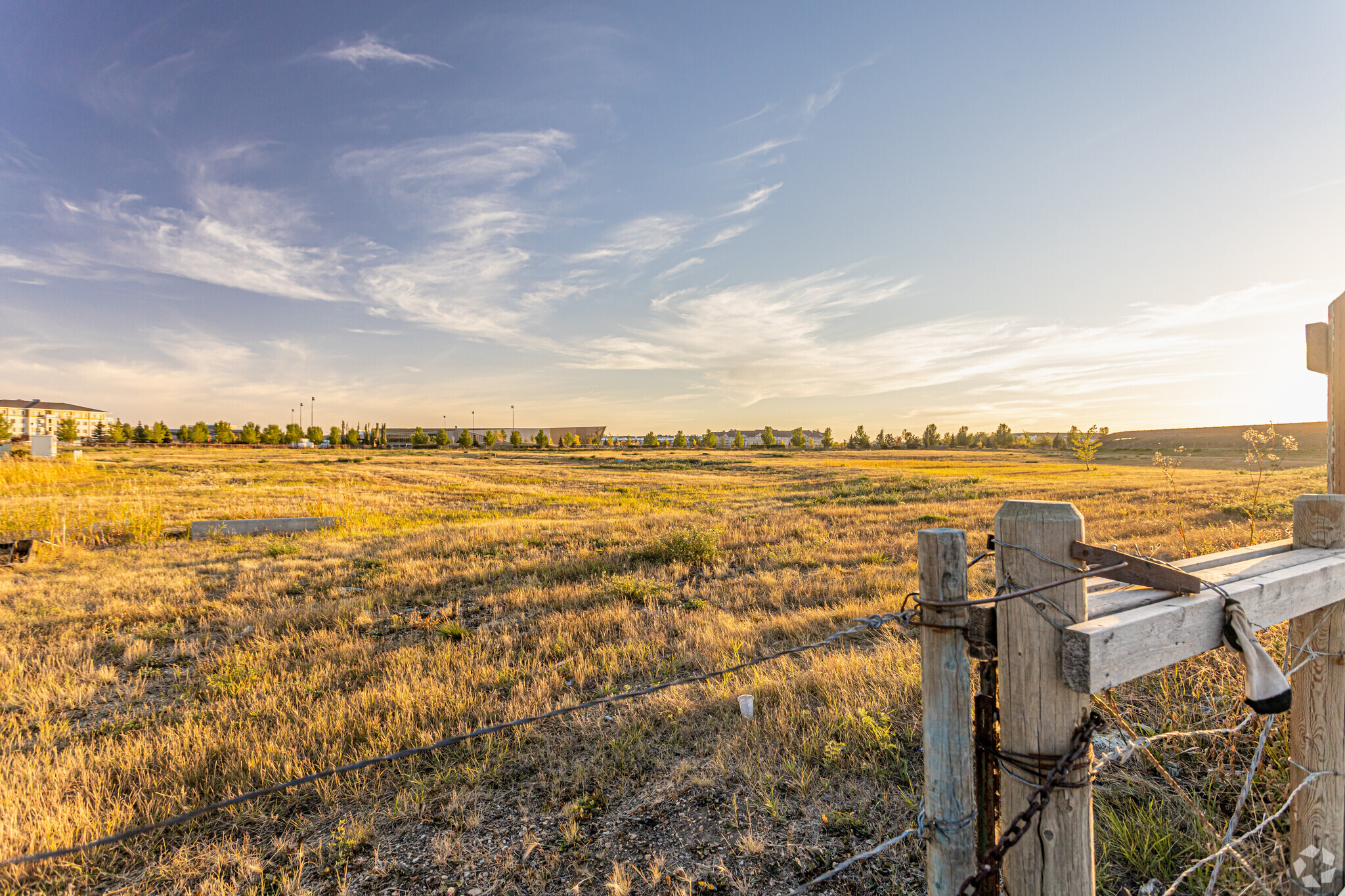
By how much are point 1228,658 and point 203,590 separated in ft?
44.2

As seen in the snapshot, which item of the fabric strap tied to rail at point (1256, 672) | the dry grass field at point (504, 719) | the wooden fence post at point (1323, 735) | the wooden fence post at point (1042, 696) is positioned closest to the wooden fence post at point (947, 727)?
the wooden fence post at point (1042, 696)

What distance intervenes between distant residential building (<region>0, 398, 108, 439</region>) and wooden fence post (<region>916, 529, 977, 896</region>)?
671 feet

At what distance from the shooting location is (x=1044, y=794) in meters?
1.56

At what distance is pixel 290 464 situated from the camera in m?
50.1

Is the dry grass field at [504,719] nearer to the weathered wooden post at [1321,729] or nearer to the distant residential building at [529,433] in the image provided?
the weathered wooden post at [1321,729]

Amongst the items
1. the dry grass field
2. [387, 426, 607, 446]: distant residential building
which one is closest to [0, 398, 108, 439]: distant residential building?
[387, 426, 607, 446]: distant residential building

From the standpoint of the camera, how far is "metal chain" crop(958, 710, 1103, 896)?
1.55 meters

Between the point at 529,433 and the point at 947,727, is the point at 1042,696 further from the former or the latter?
the point at 529,433

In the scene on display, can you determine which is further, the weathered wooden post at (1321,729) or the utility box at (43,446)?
the utility box at (43,446)

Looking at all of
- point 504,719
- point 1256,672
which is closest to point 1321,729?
point 1256,672

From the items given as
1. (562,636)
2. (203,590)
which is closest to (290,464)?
(203,590)

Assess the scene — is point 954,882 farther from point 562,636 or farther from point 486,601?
point 486,601

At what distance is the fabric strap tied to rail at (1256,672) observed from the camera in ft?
5.28

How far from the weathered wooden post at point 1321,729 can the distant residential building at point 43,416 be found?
206 metres
